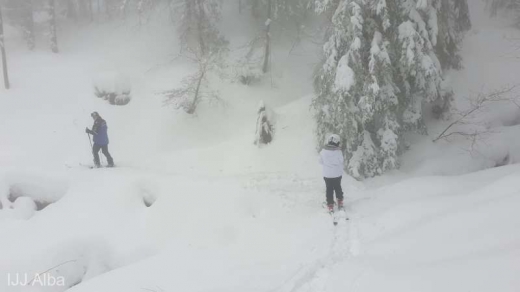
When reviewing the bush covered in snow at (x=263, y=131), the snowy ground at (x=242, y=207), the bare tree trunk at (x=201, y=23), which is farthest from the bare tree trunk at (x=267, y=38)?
the bush covered in snow at (x=263, y=131)

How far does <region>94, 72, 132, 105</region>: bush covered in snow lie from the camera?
18.2 meters

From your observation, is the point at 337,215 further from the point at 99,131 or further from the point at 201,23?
the point at 201,23

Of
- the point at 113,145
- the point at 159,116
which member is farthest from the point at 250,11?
the point at 113,145

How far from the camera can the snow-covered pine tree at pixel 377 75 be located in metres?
9.25

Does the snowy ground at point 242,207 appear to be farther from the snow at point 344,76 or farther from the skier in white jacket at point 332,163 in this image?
the snow at point 344,76

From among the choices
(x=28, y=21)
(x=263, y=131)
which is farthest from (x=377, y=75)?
(x=28, y=21)

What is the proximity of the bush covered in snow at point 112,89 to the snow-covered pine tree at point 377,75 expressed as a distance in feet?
36.7

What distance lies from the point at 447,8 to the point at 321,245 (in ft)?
25.1

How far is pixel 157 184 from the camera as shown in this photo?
10367mm

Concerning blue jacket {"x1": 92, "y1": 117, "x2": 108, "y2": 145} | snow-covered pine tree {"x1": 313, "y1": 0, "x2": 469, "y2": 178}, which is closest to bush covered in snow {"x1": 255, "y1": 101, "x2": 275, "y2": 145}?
snow-covered pine tree {"x1": 313, "y1": 0, "x2": 469, "y2": 178}

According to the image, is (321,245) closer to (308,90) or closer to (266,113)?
(266,113)

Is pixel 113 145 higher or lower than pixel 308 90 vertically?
lower

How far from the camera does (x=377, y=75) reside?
9305 millimetres

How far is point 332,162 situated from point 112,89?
13624 millimetres
